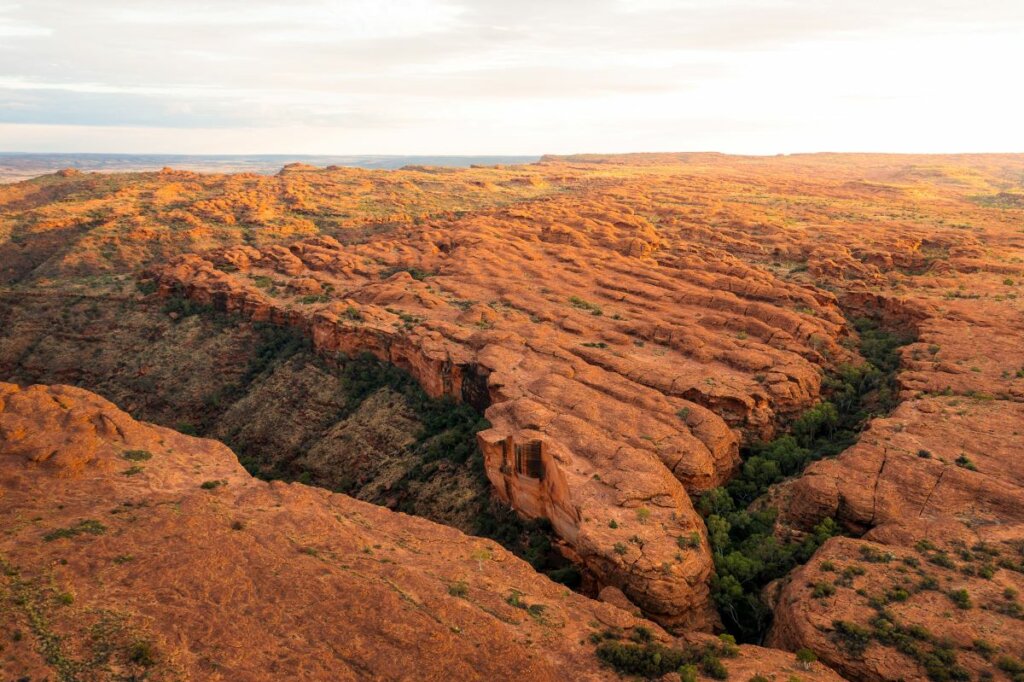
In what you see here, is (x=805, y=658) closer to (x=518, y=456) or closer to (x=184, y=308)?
(x=518, y=456)

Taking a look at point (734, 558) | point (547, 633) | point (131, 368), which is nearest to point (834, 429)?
point (734, 558)

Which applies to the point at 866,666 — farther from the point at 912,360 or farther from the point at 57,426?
the point at 57,426

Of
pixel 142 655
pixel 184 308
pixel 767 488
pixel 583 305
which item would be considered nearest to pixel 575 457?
pixel 767 488

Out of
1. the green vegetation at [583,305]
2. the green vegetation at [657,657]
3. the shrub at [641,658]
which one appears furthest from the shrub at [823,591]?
the green vegetation at [583,305]

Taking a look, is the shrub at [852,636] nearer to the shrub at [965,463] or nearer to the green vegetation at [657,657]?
the green vegetation at [657,657]

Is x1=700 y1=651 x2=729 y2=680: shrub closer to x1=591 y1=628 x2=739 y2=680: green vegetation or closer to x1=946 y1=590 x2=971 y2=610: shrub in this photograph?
x1=591 y1=628 x2=739 y2=680: green vegetation
